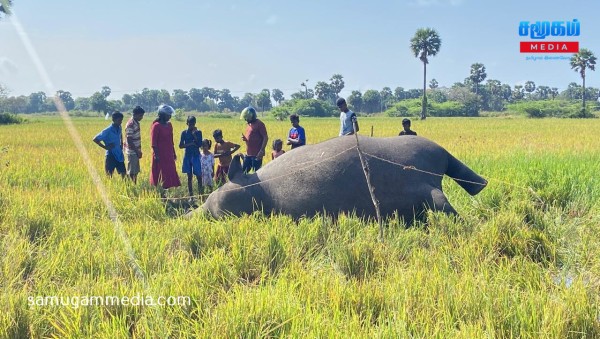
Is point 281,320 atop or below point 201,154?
below

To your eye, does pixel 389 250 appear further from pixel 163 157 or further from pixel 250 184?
pixel 163 157

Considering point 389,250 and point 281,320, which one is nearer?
point 281,320

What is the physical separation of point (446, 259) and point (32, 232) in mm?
3630

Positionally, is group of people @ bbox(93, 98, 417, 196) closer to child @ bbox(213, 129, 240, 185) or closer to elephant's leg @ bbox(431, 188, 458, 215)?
child @ bbox(213, 129, 240, 185)

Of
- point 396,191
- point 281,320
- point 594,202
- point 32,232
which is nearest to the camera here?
point 281,320

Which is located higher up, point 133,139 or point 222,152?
point 133,139

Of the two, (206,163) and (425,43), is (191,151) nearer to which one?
(206,163)

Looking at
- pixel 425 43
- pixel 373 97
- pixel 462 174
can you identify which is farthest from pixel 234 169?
pixel 373 97

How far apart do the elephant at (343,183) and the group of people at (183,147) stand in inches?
54.4

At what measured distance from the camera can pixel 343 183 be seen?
448 centimetres

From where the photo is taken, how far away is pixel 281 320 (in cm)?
225

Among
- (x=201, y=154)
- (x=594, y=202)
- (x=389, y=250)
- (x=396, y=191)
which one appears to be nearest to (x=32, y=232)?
(x=201, y=154)

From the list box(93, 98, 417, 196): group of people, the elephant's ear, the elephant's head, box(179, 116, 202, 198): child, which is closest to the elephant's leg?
the elephant's head

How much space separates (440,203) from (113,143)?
4691 mm
